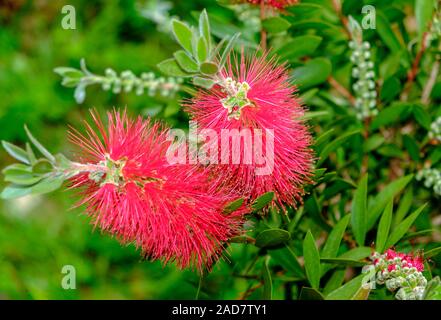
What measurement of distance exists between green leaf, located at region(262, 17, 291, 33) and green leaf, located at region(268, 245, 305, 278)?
0.34 meters

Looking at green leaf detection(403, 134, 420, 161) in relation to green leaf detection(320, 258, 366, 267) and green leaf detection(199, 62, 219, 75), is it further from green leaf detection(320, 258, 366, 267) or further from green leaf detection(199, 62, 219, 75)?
green leaf detection(199, 62, 219, 75)

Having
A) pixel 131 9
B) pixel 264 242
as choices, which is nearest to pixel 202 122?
pixel 264 242

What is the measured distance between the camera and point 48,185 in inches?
26.4

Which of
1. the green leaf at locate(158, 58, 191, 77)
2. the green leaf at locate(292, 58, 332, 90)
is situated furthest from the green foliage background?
the green leaf at locate(158, 58, 191, 77)

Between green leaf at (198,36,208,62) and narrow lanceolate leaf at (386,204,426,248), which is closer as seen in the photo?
green leaf at (198,36,208,62)

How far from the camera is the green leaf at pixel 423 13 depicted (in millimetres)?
1012

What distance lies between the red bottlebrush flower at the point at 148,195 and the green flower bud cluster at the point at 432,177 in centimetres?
36

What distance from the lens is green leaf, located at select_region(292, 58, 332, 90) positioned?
0.97 m

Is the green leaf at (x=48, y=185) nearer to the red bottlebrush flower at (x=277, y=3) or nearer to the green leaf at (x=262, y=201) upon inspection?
the green leaf at (x=262, y=201)

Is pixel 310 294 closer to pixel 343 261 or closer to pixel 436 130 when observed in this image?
pixel 343 261

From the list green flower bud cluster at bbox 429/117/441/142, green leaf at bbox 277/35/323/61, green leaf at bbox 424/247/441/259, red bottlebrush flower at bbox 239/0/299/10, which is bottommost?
green leaf at bbox 424/247/441/259

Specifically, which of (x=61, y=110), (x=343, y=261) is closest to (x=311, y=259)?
(x=343, y=261)

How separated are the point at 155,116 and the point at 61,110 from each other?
0.78 metres

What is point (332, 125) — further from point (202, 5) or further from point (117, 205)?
point (202, 5)
